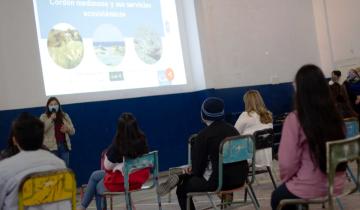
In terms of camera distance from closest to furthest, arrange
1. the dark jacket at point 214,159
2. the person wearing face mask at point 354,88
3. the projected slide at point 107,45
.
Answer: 1. the dark jacket at point 214,159
2. the projected slide at point 107,45
3. the person wearing face mask at point 354,88

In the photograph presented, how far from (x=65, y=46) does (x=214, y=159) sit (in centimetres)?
446

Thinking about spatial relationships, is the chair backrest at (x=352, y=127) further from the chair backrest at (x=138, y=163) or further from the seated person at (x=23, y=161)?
the seated person at (x=23, y=161)

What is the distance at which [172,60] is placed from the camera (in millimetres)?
8922

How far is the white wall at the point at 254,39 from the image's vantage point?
9.47 metres

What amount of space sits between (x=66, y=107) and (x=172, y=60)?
237 centimetres

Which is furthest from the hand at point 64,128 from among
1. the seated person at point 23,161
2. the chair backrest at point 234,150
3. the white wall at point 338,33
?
the white wall at point 338,33

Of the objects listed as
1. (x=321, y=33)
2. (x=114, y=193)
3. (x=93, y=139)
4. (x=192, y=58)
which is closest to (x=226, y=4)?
(x=192, y=58)

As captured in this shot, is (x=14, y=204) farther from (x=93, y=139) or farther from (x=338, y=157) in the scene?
(x=93, y=139)

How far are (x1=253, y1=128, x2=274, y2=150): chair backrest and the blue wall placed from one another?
3579mm

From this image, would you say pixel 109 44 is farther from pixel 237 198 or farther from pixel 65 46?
pixel 237 198

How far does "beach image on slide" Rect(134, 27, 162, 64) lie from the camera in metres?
8.34

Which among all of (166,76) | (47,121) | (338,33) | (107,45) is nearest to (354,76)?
(338,33)

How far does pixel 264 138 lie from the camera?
4.79 m

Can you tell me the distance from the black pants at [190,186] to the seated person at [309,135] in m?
1.02
